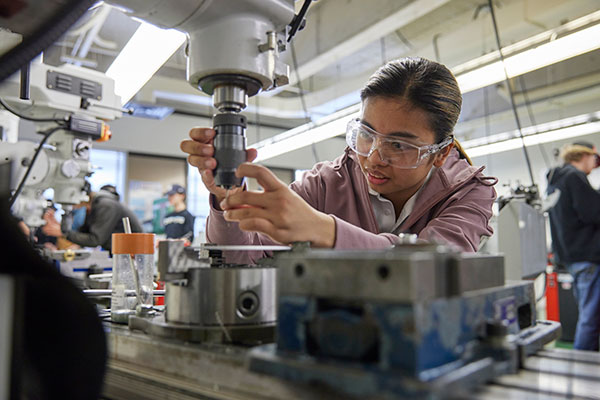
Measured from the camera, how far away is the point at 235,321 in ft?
2.07

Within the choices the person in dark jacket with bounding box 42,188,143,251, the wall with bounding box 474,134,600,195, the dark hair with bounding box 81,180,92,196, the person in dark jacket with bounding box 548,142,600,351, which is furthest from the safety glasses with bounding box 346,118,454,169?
the wall with bounding box 474,134,600,195

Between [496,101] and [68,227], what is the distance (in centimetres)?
654

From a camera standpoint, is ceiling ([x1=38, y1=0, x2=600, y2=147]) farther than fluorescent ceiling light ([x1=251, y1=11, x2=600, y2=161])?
Yes

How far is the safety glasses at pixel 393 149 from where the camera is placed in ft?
3.71

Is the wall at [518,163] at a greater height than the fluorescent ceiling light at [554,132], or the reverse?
the wall at [518,163]

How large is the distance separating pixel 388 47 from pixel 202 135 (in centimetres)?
484

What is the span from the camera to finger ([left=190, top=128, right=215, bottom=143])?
0.84 meters

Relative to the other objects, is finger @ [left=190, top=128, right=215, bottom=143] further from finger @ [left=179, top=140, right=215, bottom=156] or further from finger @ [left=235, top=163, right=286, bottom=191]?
finger @ [left=235, top=163, right=286, bottom=191]

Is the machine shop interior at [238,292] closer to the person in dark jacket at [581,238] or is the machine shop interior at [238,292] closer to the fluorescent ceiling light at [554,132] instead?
the person in dark jacket at [581,238]

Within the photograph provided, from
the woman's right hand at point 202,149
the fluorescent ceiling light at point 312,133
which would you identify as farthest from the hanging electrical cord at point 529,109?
the woman's right hand at point 202,149

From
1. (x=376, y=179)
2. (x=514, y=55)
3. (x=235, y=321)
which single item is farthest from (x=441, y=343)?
(x=514, y=55)

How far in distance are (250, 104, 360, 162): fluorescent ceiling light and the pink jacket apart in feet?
5.28

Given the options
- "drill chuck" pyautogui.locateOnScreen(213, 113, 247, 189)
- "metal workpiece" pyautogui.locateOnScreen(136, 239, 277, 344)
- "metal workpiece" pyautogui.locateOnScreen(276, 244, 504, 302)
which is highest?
"drill chuck" pyautogui.locateOnScreen(213, 113, 247, 189)

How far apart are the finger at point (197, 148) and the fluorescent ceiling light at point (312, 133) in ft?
6.97
